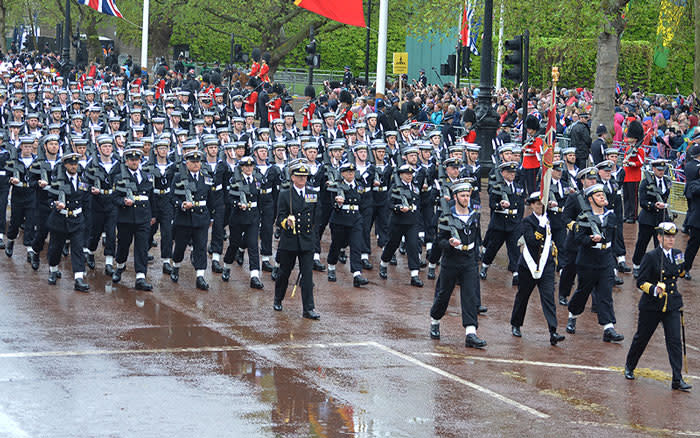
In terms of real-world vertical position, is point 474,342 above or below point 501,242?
below

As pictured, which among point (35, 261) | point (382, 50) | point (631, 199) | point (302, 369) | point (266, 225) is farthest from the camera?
point (382, 50)

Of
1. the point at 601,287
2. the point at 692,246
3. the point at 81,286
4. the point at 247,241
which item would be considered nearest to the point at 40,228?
the point at 81,286

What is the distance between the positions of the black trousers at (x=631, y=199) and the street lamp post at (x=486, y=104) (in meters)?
3.31

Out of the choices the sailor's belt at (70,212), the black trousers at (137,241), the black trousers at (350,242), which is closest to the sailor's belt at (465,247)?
the black trousers at (350,242)

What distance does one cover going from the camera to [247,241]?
16.6 meters

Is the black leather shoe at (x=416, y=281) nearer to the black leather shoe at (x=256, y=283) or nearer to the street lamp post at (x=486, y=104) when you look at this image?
the black leather shoe at (x=256, y=283)

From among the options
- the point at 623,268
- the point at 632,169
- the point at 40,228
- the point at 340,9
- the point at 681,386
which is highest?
the point at 340,9

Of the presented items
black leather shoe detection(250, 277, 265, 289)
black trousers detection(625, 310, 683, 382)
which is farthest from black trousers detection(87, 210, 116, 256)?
black trousers detection(625, 310, 683, 382)

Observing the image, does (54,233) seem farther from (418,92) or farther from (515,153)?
(418,92)

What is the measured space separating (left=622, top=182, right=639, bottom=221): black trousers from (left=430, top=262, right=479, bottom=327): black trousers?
10.5 m

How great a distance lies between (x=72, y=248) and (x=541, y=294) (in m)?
6.44

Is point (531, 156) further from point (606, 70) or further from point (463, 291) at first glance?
point (463, 291)

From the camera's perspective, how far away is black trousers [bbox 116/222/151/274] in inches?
622

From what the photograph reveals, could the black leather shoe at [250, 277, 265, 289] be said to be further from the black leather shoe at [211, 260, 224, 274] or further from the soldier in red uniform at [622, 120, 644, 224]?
the soldier in red uniform at [622, 120, 644, 224]
